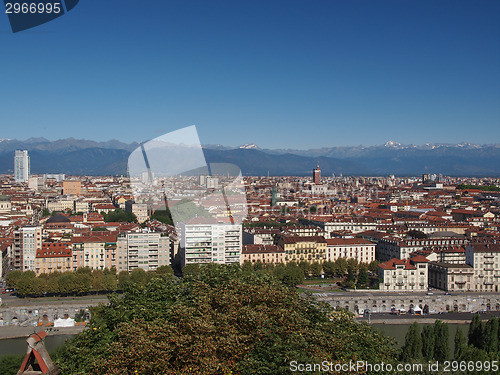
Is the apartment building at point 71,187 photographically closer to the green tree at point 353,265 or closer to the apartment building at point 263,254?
the apartment building at point 263,254

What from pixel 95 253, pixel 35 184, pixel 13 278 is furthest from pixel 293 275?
pixel 35 184

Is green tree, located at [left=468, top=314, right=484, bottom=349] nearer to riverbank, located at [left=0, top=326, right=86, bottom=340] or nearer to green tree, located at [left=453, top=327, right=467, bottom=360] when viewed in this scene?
green tree, located at [left=453, top=327, right=467, bottom=360]

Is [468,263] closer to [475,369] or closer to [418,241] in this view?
[418,241]

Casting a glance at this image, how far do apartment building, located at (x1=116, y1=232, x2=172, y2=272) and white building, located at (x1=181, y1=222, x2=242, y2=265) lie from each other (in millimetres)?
475

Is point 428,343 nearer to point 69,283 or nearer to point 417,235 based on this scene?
point 69,283

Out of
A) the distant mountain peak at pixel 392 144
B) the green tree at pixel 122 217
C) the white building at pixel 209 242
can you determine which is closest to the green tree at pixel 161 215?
the green tree at pixel 122 217

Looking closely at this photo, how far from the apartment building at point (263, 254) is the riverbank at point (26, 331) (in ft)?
14.4

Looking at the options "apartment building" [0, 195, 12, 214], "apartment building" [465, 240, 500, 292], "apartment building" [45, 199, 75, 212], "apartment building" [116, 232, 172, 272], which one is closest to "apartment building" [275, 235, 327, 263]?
"apartment building" [116, 232, 172, 272]

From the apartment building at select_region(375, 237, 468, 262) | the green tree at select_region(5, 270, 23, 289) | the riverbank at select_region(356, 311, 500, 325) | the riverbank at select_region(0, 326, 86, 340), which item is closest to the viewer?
the riverbank at select_region(0, 326, 86, 340)

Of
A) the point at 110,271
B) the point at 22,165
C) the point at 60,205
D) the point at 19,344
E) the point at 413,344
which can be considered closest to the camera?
the point at 413,344

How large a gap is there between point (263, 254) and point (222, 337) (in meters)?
9.09

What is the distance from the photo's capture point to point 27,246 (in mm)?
10914

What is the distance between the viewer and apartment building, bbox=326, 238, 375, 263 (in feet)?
41.7

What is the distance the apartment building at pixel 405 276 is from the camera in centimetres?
1029
